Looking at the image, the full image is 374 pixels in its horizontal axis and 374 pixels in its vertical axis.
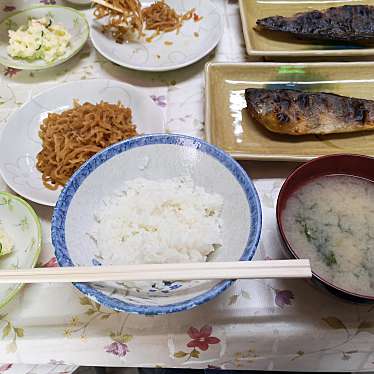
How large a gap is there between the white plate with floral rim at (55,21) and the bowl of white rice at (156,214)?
745mm

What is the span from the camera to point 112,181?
111 cm

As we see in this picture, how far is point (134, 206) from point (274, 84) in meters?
0.81

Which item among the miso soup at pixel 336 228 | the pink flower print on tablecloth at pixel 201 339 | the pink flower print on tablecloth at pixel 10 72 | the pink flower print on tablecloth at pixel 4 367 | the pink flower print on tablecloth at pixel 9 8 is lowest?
the pink flower print on tablecloth at pixel 4 367

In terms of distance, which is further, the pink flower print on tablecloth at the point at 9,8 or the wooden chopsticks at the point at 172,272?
the pink flower print on tablecloth at the point at 9,8

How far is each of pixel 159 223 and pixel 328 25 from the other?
1.23 metres

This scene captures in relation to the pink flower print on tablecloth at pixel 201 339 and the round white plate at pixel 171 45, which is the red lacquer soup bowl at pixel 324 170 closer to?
the pink flower print on tablecloth at pixel 201 339

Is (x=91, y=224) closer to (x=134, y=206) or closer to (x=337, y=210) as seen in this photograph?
(x=134, y=206)

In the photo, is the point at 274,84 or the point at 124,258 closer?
the point at 124,258

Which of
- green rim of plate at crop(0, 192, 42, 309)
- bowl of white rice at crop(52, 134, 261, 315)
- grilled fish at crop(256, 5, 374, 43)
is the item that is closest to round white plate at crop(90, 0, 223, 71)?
grilled fish at crop(256, 5, 374, 43)

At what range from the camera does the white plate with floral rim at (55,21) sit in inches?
65.2

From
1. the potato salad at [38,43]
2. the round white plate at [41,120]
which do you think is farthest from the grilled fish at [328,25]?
the potato salad at [38,43]

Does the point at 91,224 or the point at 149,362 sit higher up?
the point at 91,224

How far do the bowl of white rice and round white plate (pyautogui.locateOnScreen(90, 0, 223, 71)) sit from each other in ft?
1.89

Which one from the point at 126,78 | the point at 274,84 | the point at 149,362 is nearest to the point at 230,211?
the point at 149,362
